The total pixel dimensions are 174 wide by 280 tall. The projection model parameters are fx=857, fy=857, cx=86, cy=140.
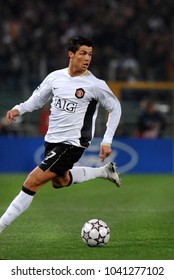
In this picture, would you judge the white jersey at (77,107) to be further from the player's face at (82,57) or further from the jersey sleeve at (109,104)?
the player's face at (82,57)

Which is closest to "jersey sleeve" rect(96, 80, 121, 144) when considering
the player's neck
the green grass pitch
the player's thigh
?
the player's neck

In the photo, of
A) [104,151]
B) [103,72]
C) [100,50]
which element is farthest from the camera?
[100,50]

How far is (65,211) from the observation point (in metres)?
13.5

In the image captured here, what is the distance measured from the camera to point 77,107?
9859 mm

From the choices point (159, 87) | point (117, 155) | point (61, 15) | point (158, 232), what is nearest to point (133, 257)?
point (158, 232)

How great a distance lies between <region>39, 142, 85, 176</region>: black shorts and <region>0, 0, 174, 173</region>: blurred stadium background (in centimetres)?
1254

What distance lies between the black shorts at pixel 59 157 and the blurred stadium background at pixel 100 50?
41.1ft

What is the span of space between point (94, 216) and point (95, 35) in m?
13.0

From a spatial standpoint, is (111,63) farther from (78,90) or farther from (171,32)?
(78,90)

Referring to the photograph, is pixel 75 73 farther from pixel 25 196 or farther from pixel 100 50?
pixel 100 50

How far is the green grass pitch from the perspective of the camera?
349 inches

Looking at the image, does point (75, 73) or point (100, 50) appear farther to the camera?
point (100, 50)

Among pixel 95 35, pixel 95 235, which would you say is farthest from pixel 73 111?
pixel 95 35

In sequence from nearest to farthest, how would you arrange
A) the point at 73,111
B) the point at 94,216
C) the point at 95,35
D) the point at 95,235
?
the point at 95,235 → the point at 73,111 → the point at 94,216 → the point at 95,35
